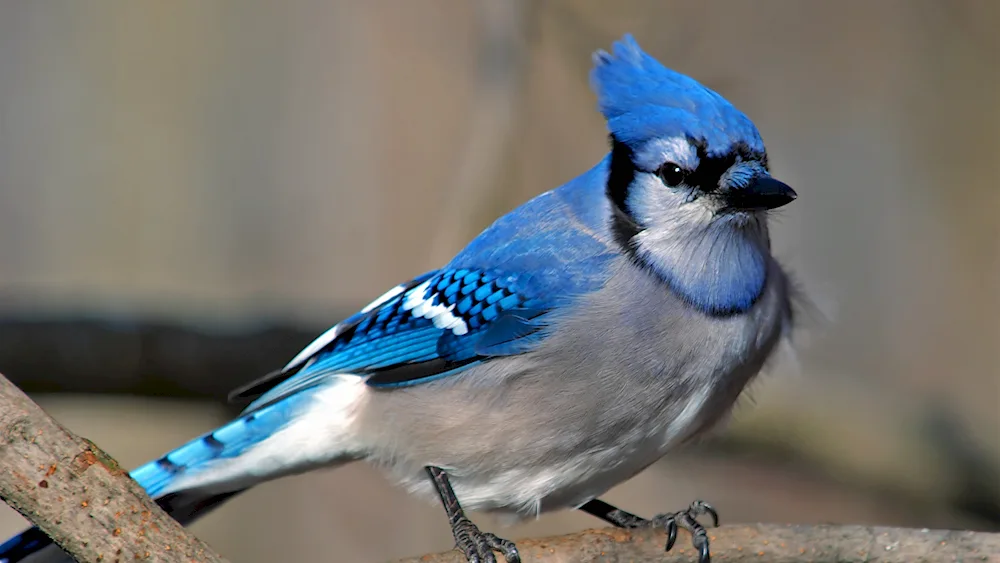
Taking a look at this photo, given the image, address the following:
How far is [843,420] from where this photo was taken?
10.8 ft

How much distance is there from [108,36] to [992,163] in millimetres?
3976

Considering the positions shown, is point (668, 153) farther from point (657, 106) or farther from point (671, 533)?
point (671, 533)

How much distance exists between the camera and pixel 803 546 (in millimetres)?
2061

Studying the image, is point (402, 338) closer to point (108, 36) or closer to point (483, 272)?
point (483, 272)

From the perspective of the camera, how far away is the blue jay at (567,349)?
2.12 meters

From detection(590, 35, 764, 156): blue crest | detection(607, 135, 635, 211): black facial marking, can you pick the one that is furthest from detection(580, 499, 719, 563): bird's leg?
detection(590, 35, 764, 156): blue crest

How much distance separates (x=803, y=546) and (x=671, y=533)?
28 cm

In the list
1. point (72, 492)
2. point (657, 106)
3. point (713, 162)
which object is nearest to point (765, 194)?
point (713, 162)

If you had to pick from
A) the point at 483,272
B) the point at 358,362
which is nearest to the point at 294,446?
the point at 358,362

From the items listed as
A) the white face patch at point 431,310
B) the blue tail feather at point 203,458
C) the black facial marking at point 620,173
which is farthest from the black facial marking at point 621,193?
the blue tail feather at point 203,458

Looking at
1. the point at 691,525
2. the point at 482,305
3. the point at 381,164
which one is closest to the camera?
the point at 691,525

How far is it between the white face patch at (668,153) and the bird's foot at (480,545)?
0.78m

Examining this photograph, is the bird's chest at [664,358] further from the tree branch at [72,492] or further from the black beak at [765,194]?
the tree branch at [72,492]

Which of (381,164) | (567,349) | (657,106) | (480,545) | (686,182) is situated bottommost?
(480,545)
